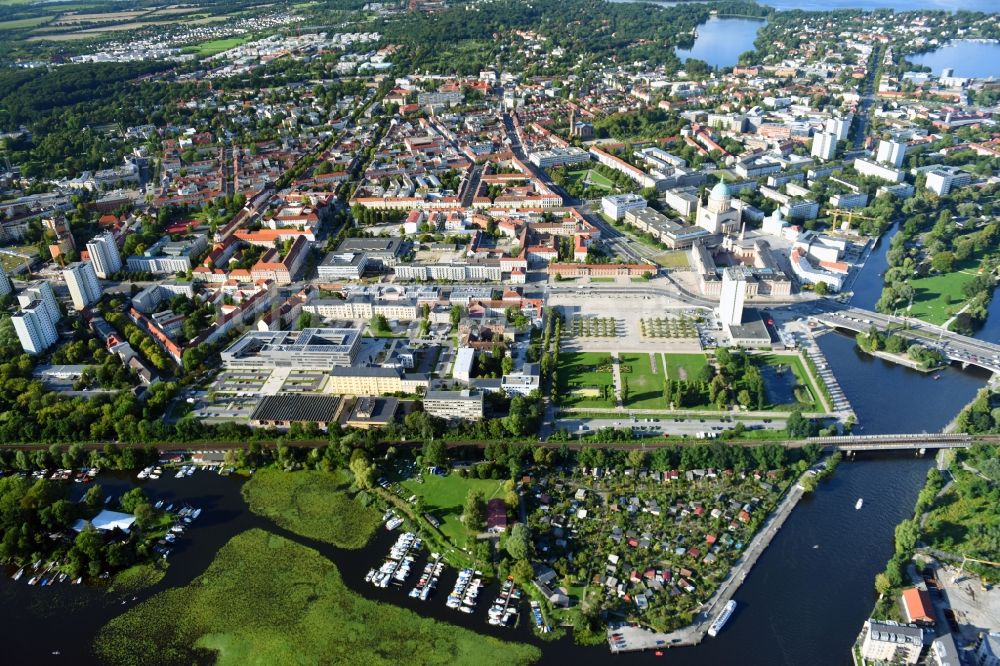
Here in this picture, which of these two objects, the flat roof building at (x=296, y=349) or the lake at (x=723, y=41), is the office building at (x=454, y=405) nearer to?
the flat roof building at (x=296, y=349)

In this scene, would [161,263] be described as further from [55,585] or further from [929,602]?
[929,602]

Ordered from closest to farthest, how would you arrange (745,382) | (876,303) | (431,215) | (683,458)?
(683,458), (745,382), (876,303), (431,215)

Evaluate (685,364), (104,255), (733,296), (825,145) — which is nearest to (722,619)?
(685,364)

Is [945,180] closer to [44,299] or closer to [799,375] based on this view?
[799,375]

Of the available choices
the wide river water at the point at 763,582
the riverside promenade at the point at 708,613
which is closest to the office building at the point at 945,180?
the wide river water at the point at 763,582

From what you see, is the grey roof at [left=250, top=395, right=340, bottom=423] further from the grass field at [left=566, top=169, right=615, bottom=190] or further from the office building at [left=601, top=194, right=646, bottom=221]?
the grass field at [left=566, top=169, right=615, bottom=190]

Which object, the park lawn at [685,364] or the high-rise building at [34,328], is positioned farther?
the high-rise building at [34,328]

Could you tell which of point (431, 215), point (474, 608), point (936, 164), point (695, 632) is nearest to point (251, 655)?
point (474, 608)

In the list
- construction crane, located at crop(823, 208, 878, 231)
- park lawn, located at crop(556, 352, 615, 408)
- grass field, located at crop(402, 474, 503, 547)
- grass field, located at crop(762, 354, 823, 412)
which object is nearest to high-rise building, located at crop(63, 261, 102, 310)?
grass field, located at crop(402, 474, 503, 547)
